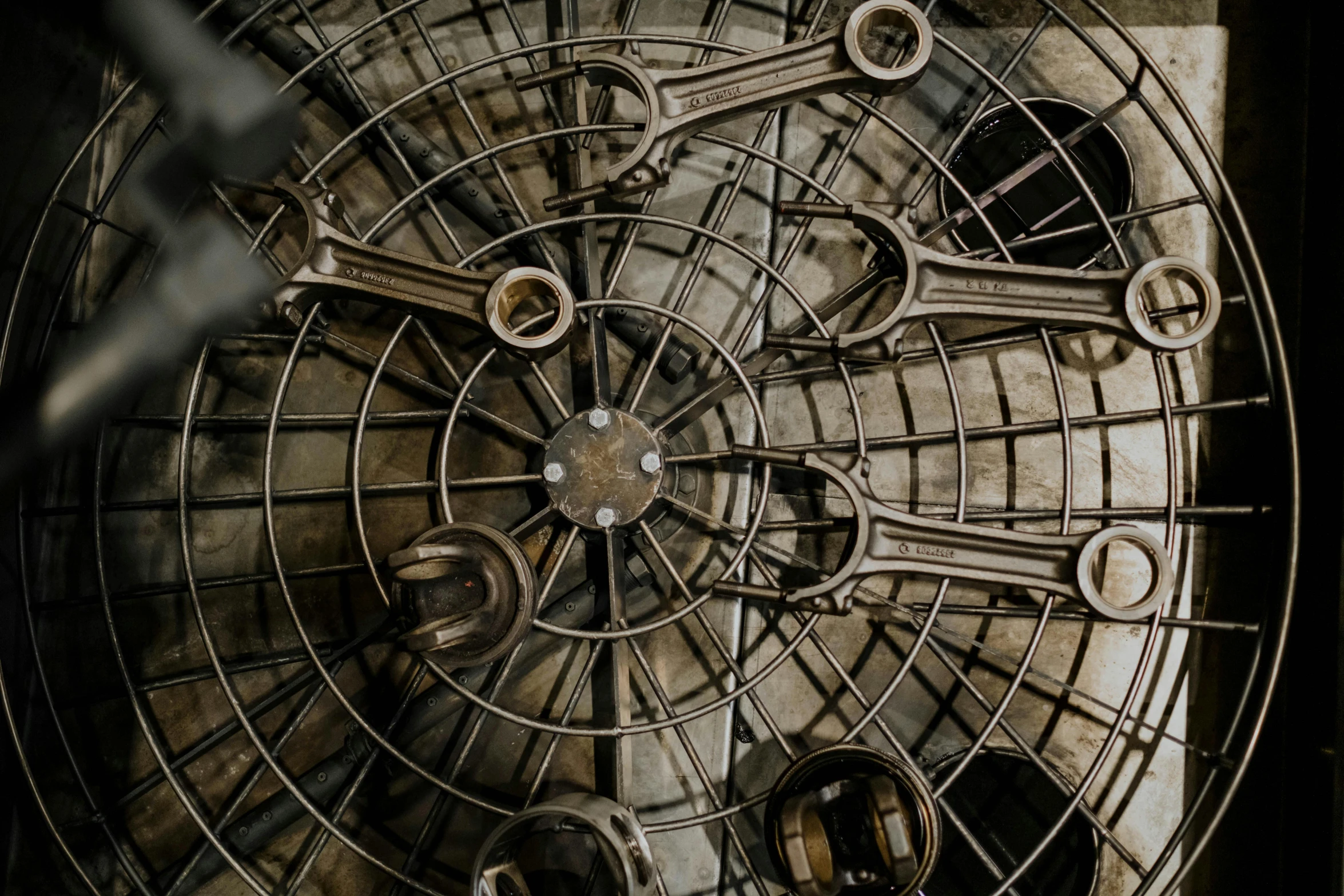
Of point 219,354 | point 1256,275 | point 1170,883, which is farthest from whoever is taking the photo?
point 219,354

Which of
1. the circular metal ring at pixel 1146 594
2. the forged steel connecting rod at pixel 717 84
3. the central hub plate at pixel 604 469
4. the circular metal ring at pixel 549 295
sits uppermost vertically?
the forged steel connecting rod at pixel 717 84

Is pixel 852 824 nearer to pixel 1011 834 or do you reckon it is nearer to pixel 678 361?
pixel 1011 834

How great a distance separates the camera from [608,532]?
5.68ft

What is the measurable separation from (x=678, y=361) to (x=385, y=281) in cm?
67

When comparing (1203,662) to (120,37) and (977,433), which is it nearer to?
(977,433)

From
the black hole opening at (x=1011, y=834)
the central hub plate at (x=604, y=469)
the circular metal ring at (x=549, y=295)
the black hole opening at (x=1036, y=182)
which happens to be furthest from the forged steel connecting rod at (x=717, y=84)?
the black hole opening at (x=1011, y=834)

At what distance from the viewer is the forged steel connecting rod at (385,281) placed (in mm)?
1578

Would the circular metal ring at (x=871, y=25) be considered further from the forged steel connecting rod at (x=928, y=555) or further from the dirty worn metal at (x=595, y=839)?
the dirty worn metal at (x=595, y=839)

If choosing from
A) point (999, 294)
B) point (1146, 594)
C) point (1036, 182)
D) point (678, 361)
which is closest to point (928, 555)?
point (1146, 594)

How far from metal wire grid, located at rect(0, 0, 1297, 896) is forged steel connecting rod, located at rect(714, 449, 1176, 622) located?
0.31 ft

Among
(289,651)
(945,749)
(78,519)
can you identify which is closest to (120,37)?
(78,519)

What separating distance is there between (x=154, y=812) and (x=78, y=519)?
2.18 feet

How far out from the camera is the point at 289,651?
2.00m

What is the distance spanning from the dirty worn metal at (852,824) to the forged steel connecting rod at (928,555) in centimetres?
27
